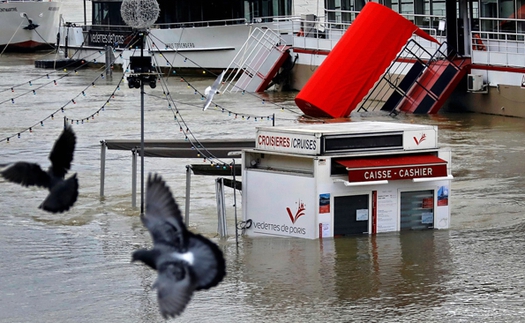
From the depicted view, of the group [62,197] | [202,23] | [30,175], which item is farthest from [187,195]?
[202,23]

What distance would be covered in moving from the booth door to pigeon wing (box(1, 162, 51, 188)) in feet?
27.9

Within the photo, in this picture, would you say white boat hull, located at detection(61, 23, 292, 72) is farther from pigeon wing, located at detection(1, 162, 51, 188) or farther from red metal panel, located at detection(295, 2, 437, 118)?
pigeon wing, located at detection(1, 162, 51, 188)

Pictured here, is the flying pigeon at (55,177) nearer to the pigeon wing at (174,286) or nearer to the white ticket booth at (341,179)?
the pigeon wing at (174,286)

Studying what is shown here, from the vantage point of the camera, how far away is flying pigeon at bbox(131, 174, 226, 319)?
7.98 meters

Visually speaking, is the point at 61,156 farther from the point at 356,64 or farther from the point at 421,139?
the point at 356,64

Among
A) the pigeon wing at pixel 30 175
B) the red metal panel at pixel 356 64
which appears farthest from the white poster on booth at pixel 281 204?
the red metal panel at pixel 356 64

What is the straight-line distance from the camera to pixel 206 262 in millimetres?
7969

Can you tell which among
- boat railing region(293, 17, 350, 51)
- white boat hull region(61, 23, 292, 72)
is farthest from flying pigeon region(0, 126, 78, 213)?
white boat hull region(61, 23, 292, 72)

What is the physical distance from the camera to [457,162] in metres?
26.9

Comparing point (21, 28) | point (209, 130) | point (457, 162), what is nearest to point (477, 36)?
point (209, 130)

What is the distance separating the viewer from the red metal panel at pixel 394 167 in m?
17.9

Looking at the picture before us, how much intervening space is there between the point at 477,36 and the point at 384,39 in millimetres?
3180

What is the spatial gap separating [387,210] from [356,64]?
60.8ft

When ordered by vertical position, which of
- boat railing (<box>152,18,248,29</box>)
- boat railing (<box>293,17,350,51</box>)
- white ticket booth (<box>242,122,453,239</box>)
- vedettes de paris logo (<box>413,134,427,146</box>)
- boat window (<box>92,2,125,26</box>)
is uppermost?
boat window (<box>92,2,125,26</box>)
